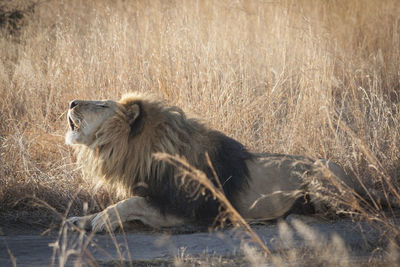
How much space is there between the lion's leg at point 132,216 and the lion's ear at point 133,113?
57 cm

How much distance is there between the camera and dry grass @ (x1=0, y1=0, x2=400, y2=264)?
490cm

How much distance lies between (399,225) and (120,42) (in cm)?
379

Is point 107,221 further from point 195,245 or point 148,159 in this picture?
point 195,245

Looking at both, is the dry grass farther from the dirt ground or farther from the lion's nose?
the lion's nose

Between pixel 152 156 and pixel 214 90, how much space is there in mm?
1930

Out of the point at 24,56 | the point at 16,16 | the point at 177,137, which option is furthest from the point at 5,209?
the point at 16,16

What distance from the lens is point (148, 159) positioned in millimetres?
3900

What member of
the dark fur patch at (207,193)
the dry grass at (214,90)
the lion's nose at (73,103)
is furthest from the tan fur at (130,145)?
the dry grass at (214,90)

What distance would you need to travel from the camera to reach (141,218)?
3896 millimetres

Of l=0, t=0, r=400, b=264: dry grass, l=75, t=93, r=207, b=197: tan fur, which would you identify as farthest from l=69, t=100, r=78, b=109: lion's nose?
l=0, t=0, r=400, b=264: dry grass

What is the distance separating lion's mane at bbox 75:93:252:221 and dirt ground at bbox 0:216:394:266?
24cm

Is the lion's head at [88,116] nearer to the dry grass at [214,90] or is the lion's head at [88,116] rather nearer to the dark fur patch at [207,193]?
the dark fur patch at [207,193]

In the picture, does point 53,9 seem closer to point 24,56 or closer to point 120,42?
point 24,56

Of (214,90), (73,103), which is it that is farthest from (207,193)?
(214,90)
